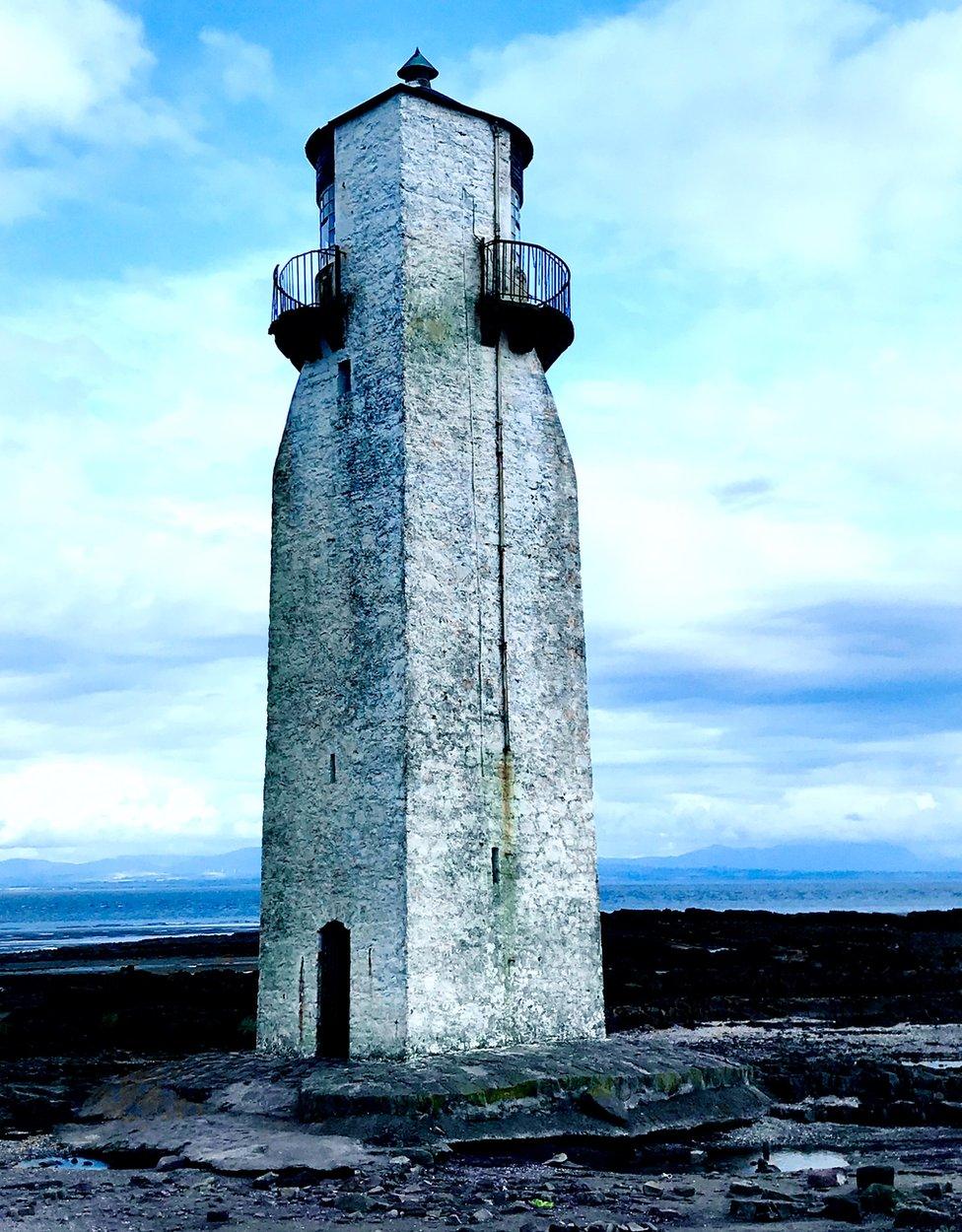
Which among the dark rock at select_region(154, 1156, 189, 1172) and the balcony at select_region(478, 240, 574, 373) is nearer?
the dark rock at select_region(154, 1156, 189, 1172)

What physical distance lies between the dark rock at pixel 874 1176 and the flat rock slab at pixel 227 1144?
5075 millimetres

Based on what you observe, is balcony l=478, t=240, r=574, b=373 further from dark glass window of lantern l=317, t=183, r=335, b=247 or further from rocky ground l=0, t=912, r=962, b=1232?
rocky ground l=0, t=912, r=962, b=1232

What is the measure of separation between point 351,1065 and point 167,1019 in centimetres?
1209

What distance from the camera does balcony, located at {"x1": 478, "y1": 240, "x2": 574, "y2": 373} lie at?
1919 centimetres

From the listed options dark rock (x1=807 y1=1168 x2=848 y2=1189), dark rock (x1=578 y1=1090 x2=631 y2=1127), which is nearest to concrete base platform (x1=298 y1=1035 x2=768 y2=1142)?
dark rock (x1=578 y1=1090 x2=631 y2=1127)

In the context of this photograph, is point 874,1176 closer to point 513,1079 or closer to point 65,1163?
point 513,1079

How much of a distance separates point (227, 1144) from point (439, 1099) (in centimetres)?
246

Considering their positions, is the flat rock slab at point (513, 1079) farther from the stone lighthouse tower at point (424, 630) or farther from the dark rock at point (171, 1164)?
the dark rock at point (171, 1164)

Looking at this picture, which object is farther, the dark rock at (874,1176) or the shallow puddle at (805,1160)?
the shallow puddle at (805,1160)

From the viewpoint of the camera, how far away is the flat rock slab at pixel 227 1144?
13.5 meters

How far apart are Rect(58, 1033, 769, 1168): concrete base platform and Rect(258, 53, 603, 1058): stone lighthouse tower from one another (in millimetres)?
867

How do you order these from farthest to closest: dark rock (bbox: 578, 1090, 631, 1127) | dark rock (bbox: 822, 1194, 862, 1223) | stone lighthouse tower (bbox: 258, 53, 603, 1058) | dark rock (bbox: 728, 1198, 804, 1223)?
stone lighthouse tower (bbox: 258, 53, 603, 1058)
dark rock (bbox: 578, 1090, 631, 1127)
dark rock (bbox: 728, 1198, 804, 1223)
dark rock (bbox: 822, 1194, 862, 1223)

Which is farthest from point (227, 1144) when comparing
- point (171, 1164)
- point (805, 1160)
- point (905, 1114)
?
point (905, 1114)

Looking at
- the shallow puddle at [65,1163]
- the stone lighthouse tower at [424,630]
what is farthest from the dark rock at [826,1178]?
the shallow puddle at [65,1163]
